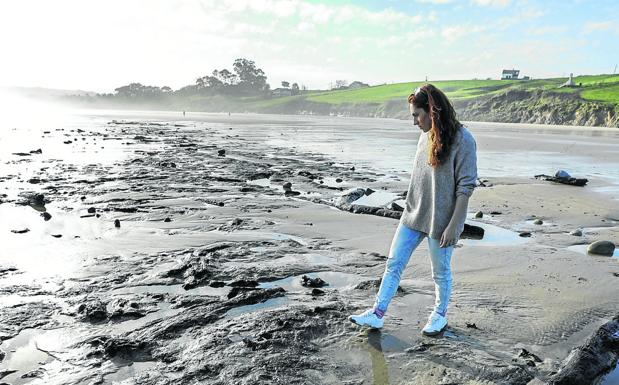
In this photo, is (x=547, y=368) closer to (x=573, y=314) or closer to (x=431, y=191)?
(x=573, y=314)

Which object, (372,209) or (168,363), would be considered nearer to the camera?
(168,363)

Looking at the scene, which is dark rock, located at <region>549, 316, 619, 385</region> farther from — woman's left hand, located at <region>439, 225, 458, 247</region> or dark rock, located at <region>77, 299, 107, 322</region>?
dark rock, located at <region>77, 299, 107, 322</region>

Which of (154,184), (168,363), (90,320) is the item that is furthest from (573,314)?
(154,184)

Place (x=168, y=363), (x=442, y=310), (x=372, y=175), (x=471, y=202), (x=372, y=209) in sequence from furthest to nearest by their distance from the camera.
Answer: (x=372, y=175), (x=471, y=202), (x=372, y=209), (x=442, y=310), (x=168, y=363)

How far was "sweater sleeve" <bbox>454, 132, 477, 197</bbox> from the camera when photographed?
13.4ft

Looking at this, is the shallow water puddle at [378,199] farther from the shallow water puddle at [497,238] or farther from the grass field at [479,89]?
the grass field at [479,89]

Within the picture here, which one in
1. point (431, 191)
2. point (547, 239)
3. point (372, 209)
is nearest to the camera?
point (431, 191)

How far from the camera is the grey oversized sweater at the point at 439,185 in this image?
162 inches

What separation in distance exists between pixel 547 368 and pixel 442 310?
1.05 metres

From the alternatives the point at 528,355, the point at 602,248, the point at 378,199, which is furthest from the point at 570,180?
the point at 528,355

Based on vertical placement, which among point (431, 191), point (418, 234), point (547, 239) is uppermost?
point (431, 191)

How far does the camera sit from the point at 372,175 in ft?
54.7

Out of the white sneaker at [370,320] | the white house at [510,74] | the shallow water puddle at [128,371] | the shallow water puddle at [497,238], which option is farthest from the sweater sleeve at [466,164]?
the white house at [510,74]

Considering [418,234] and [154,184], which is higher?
[418,234]
